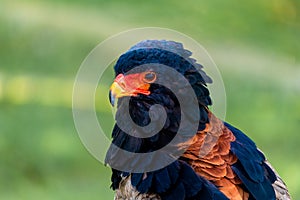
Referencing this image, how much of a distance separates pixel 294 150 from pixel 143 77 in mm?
2491

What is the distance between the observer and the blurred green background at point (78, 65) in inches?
175

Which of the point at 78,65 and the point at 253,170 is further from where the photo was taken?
the point at 78,65

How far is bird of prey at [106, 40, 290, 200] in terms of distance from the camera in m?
2.16

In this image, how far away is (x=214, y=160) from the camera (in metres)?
2.19

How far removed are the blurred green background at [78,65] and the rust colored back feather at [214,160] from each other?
78.0 inches

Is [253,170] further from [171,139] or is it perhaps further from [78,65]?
[78,65]

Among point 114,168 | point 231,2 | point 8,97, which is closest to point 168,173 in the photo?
point 114,168

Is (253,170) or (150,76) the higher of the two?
(150,76)

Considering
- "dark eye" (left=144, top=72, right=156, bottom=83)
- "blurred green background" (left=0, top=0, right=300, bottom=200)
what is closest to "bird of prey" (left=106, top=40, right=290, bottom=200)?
"dark eye" (left=144, top=72, right=156, bottom=83)

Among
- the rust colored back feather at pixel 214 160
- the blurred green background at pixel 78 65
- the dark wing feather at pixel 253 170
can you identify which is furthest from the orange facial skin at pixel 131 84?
the blurred green background at pixel 78 65

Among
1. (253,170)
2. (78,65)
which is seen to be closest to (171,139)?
(253,170)

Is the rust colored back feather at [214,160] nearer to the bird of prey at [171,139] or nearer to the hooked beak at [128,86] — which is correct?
the bird of prey at [171,139]

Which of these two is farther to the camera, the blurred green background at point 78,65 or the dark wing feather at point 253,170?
the blurred green background at point 78,65

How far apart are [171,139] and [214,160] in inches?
5.2
